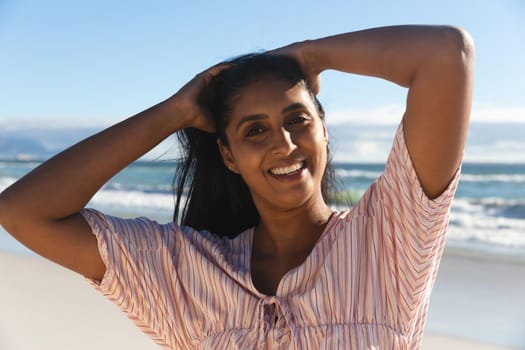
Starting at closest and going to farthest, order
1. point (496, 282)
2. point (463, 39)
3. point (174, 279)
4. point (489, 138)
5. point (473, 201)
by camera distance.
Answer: point (463, 39)
point (174, 279)
point (496, 282)
point (473, 201)
point (489, 138)

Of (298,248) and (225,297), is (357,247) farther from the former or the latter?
(225,297)

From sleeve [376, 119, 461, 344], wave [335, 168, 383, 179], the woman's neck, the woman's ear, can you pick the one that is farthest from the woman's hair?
wave [335, 168, 383, 179]

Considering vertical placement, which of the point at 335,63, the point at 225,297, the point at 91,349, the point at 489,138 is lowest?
the point at 489,138

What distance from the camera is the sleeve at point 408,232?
173 cm

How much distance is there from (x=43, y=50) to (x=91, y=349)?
59.2 ft

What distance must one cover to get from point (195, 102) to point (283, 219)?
412 mm

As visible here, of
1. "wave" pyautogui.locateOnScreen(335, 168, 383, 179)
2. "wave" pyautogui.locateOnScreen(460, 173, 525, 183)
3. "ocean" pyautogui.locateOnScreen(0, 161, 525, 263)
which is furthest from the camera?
"wave" pyautogui.locateOnScreen(335, 168, 383, 179)

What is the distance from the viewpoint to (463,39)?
5.68 ft

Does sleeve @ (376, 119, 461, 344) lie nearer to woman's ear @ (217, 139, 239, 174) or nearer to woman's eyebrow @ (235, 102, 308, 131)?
woman's eyebrow @ (235, 102, 308, 131)

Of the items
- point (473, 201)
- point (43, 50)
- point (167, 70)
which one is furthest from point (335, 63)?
point (43, 50)

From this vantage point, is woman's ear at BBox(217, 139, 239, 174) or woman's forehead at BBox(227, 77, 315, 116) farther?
woman's ear at BBox(217, 139, 239, 174)

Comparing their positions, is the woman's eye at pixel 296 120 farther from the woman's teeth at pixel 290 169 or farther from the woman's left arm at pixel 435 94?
the woman's left arm at pixel 435 94

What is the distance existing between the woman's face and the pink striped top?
0.15 m

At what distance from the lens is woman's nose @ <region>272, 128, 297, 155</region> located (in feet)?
6.23
